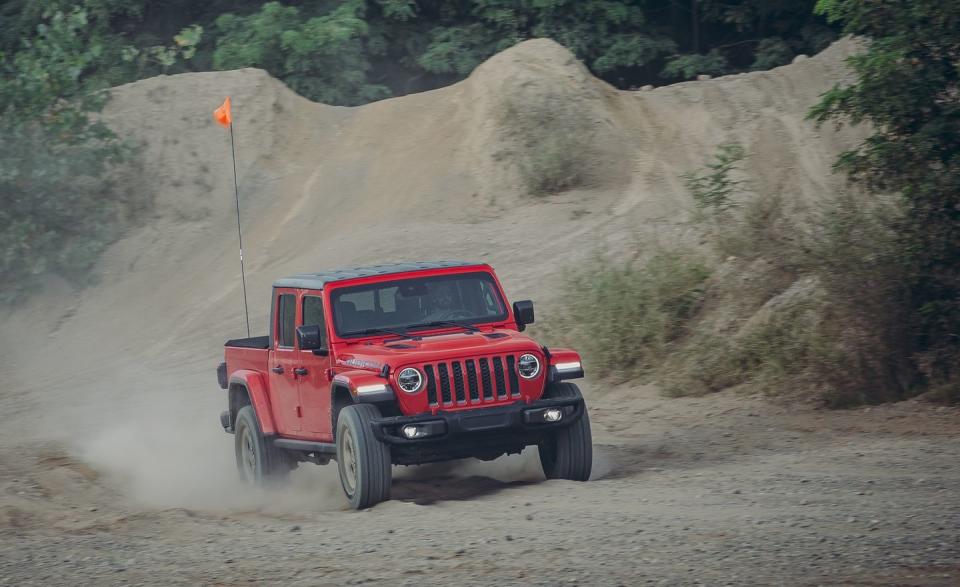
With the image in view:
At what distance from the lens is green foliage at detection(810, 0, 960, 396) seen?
12.5m

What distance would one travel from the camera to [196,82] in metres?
28.0

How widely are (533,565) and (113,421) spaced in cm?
1092

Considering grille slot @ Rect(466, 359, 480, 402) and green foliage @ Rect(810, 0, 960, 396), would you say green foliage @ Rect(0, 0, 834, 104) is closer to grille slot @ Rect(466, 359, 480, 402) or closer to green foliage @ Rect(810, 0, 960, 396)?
green foliage @ Rect(810, 0, 960, 396)

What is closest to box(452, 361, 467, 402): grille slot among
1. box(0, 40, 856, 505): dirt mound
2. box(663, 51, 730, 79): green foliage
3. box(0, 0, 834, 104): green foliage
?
box(0, 40, 856, 505): dirt mound

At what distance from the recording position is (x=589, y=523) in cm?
782

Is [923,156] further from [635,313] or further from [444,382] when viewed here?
[444,382]

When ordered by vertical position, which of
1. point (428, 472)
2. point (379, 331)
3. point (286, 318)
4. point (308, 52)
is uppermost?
point (308, 52)

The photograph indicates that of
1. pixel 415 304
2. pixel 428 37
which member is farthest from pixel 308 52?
pixel 415 304

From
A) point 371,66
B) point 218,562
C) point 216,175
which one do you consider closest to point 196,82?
point 216,175

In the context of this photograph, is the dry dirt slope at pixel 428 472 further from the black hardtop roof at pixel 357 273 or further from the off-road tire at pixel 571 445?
the black hardtop roof at pixel 357 273

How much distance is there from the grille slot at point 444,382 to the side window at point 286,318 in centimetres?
181

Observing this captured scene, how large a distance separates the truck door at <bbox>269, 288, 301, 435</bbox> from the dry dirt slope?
681 mm

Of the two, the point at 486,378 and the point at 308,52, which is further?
the point at 308,52

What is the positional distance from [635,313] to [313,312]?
6283mm
